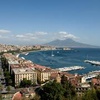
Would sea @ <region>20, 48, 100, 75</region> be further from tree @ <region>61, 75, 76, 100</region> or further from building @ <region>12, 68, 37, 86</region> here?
tree @ <region>61, 75, 76, 100</region>

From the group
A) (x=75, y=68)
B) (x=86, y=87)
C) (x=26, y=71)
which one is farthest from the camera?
(x=75, y=68)

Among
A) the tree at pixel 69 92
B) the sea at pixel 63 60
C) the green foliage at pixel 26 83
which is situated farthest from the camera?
the sea at pixel 63 60

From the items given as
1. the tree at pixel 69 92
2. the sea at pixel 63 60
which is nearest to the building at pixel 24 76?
the tree at pixel 69 92

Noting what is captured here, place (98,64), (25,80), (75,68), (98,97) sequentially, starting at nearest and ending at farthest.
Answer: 1. (98,97)
2. (25,80)
3. (75,68)
4. (98,64)

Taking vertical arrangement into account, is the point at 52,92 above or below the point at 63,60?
above

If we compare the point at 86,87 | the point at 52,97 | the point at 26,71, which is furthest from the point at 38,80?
the point at 52,97

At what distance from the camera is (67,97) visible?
14.9 metres

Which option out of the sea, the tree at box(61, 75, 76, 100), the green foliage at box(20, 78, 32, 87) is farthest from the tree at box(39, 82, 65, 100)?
the sea

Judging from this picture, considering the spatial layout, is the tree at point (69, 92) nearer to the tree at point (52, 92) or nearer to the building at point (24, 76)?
the tree at point (52, 92)

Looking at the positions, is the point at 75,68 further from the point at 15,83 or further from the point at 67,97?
the point at 67,97

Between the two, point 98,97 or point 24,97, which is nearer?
point 98,97

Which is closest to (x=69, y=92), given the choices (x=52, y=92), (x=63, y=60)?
(x=52, y=92)

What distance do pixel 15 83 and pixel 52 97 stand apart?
7.98 metres

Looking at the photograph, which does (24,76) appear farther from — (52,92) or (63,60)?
(63,60)
